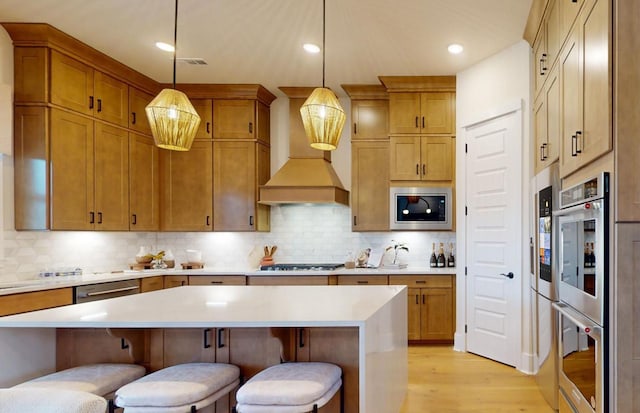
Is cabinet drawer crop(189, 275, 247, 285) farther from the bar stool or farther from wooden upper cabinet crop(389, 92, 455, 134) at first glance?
the bar stool

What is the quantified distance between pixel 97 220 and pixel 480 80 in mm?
3991

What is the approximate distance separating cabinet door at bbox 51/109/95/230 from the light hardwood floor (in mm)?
3177

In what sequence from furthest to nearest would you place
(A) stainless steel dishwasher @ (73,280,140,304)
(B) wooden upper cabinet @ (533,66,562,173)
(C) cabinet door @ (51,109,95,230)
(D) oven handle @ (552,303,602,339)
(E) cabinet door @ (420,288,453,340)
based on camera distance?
(E) cabinet door @ (420,288,453,340)
(C) cabinet door @ (51,109,95,230)
(A) stainless steel dishwasher @ (73,280,140,304)
(B) wooden upper cabinet @ (533,66,562,173)
(D) oven handle @ (552,303,602,339)

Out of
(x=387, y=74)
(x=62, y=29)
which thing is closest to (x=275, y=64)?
(x=387, y=74)

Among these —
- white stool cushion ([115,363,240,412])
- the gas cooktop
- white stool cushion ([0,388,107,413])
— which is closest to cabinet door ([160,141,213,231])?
the gas cooktop

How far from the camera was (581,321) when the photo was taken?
82.4 inches

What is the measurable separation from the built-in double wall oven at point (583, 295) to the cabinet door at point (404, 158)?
2370 millimetres

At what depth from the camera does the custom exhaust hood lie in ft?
16.1

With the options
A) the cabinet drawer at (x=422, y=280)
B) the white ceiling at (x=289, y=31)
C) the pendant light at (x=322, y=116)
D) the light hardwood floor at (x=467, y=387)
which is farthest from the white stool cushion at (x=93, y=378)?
the cabinet drawer at (x=422, y=280)

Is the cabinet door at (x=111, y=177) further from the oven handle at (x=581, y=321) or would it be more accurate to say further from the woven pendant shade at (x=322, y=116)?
the oven handle at (x=581, y=321)

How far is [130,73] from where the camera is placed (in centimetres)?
460

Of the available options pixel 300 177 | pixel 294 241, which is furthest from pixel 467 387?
pixel 300 177

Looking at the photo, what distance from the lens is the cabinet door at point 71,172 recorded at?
3.69 m

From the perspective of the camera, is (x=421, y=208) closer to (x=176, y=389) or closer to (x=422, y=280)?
(x=422, y=280)
